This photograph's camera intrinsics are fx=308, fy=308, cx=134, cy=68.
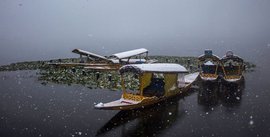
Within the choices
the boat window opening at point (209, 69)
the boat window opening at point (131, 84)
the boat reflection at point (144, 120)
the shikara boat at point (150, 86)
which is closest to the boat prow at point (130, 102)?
the shikara boat at point (150, 86)

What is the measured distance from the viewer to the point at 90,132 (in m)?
19.3

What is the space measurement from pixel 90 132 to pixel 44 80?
55.4 ft

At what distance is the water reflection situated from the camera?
2526cm

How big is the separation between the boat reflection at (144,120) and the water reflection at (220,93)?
3.55 m

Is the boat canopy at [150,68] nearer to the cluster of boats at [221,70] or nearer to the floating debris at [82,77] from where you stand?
the floating debris at [82,77]

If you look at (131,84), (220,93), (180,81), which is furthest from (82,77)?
(220,93)

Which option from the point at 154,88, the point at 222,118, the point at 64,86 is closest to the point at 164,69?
the point at 154,88

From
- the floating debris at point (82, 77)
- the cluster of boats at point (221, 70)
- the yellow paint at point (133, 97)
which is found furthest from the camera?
the cluster of boats at point (221, 70)

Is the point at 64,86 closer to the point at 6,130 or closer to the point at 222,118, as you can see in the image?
the point at 6,130

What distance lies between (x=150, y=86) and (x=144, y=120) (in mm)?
4713

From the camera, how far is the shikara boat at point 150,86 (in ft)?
71.3

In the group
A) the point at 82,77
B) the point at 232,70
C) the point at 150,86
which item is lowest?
the point at 82,77

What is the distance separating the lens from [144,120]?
20969 mm

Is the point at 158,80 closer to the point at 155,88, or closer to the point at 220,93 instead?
the point at 155,88
